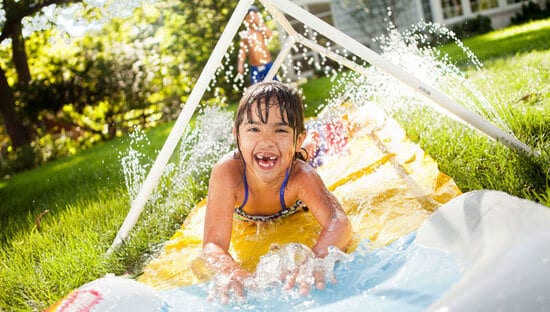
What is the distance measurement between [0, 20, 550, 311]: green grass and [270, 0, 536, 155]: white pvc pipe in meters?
0.28

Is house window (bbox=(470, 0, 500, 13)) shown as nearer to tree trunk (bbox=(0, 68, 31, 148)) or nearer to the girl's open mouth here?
tree trunk (bbox=(0, 68, 31, 148))

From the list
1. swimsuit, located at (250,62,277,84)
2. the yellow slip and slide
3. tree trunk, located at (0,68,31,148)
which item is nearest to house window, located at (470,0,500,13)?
swimsuit, located at (250,62,277,84)

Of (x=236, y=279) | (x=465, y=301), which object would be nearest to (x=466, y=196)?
(x=465, y=301)

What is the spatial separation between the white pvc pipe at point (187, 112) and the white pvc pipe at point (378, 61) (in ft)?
0.55

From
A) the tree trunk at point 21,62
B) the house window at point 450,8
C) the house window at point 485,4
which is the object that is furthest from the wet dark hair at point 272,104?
the house window at point 485,4

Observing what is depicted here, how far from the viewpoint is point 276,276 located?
1976 millimetres

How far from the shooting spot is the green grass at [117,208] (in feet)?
7.80

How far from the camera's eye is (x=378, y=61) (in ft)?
7.55

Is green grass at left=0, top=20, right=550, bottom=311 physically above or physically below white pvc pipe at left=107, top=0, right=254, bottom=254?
below

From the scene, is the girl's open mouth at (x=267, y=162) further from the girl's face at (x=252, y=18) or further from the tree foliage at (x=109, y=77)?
the tree foliage at (x=109, y=77)

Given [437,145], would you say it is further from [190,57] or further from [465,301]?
[190,57]

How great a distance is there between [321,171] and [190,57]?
8246 mm

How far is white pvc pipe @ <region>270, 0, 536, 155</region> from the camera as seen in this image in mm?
2301

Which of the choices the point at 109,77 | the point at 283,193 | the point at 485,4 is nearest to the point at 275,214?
the point at 283,193
